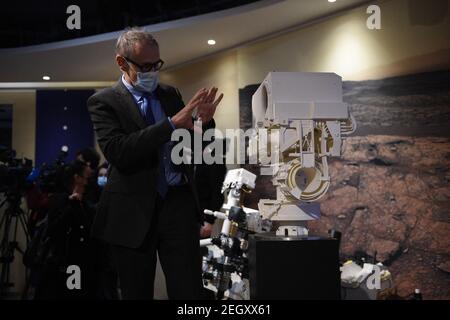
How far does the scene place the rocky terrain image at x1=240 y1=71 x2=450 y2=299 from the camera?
12.1 ft

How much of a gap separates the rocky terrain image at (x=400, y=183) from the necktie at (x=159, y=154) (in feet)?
6.56

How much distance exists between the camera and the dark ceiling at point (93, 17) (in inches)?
197

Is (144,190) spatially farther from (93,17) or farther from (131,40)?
(93,17)

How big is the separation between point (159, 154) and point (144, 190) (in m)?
0.18

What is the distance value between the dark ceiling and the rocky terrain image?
1.75 metres

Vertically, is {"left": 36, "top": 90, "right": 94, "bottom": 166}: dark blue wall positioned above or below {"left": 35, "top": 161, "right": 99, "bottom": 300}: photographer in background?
above

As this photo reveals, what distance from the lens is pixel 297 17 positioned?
14.8 ft

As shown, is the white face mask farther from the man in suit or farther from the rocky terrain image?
the rocky terrain image

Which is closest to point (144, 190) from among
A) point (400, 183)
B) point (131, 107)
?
point (131, 107)

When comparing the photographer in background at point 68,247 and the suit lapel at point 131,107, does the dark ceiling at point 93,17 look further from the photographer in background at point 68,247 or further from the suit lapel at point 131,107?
the suit lapel at point 131,107

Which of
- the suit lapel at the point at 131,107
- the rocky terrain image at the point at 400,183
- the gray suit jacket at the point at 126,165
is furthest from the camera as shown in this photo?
the rocky terrain image at the point at 400,183

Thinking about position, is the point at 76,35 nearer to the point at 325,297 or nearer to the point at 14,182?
the point at 14,182

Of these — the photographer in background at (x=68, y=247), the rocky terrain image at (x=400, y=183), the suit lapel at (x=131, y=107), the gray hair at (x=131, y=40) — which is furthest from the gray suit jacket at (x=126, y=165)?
the photographer in background at (x=68, y=247)

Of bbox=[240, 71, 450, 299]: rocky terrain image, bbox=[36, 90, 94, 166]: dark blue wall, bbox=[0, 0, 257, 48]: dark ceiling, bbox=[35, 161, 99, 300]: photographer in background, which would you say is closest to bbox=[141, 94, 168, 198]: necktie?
bbox=[240, 71, 450, 299]: rocky terrain image
